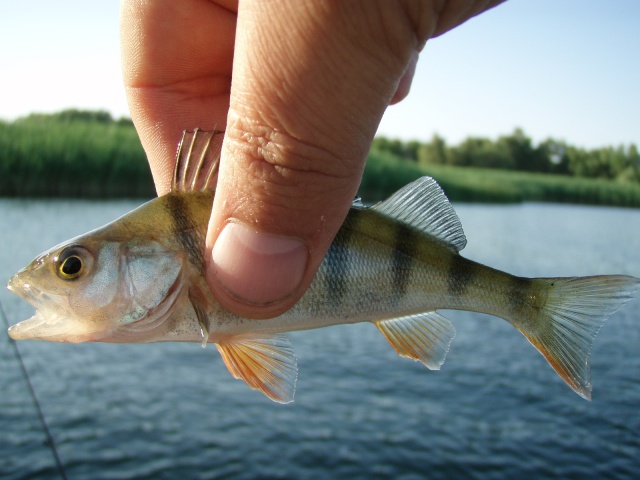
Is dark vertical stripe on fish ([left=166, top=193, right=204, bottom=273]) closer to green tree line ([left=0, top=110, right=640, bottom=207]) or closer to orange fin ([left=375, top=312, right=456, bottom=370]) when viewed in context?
orange fin ([left=375, top=312, right=456, bottom=370])

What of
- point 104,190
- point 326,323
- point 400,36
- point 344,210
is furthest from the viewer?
point 104,190

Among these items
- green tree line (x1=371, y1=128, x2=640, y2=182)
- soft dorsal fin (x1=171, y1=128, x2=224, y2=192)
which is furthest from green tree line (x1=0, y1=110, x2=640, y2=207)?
green tree line (x1=371, y1=128, x2=640, y2=182)

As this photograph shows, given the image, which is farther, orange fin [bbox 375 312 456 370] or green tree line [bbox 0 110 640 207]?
green tree line [bbox 0 110 640 207]

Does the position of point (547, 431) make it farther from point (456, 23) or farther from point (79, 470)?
point (456, 23)

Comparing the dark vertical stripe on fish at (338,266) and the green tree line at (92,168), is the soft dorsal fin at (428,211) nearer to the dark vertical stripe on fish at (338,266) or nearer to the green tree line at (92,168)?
the dark vertical stripe on fish at (338,266)

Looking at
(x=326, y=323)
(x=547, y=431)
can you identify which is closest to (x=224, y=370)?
(x=547, y=431)

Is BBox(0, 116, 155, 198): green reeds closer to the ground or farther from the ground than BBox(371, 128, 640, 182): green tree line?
closer to the ground
